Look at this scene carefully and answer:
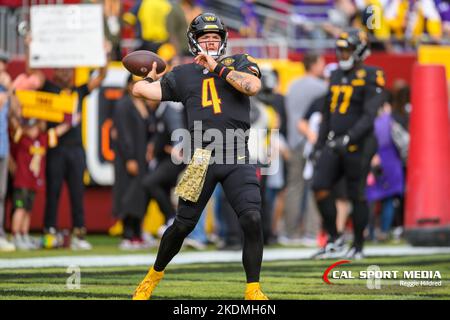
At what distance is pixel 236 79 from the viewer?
775 cm

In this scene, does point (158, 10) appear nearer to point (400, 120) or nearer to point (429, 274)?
point (400, 120)

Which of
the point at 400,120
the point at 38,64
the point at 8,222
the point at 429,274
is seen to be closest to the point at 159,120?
the point at 38,64

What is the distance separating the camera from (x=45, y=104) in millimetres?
13352

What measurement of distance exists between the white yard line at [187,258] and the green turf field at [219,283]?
540mm

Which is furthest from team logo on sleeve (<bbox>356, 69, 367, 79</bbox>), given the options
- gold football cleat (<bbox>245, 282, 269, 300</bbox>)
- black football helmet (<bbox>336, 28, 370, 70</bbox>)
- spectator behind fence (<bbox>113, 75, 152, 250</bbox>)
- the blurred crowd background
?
gold football cleat (<bbox>245, 282, 269, 300</bbox>)

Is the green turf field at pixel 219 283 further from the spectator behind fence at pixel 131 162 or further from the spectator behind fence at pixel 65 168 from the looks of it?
the spectator behind fence at pixel 131 162

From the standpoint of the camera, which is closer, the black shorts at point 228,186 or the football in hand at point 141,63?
the black shorts at point 228,186

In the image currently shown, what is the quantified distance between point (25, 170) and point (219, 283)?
492 centimetres

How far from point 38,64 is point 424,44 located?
23.1 feet

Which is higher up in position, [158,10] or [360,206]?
[158,10]

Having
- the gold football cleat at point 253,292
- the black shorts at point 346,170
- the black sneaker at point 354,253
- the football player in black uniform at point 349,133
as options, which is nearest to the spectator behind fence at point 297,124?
the football player in black uniform at point 349,133

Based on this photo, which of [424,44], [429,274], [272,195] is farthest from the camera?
[424,44]

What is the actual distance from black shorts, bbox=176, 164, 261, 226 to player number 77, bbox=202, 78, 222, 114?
1.32 feet

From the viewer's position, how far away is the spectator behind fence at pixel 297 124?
15.4 m
